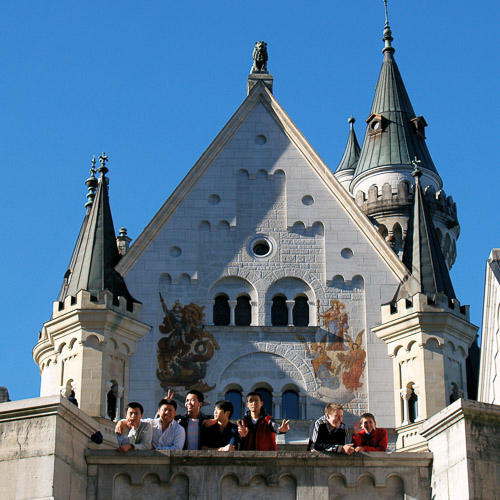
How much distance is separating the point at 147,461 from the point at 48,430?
1.07m

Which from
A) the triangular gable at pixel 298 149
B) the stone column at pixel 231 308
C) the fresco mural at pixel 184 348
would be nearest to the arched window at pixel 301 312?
the stone column at pixel 231 308

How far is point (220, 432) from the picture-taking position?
46.0ft

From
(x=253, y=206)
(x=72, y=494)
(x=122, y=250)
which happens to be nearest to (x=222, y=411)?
(x=72, y=494)

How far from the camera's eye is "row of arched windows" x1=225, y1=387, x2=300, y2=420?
27.7 metres

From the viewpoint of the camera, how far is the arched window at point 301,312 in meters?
28.8

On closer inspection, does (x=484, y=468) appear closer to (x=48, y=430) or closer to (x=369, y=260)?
(x=48, y=430)

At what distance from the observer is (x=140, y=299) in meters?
28.7

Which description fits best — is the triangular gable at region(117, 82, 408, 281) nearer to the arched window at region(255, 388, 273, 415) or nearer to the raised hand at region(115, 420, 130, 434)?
the arched window at region(255, 388, 273, 415)

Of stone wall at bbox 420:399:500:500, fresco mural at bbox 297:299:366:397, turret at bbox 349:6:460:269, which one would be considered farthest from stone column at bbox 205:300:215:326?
stone wall at bbox 420:399:500:500

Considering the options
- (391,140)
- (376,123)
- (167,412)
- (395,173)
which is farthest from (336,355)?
(376,123)

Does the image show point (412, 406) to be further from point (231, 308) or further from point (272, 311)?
point (231, 308)

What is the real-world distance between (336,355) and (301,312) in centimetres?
140

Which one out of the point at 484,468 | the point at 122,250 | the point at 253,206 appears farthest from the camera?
the point at 122,250

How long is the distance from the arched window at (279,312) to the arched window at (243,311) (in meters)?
0.54
